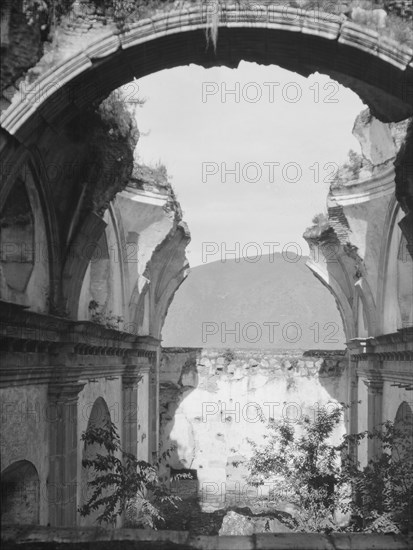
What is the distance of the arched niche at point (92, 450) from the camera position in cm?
1023

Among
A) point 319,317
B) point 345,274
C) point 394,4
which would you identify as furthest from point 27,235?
point 319,317

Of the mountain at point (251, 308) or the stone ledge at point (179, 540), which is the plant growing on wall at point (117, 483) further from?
the mountain at point (251, 308)

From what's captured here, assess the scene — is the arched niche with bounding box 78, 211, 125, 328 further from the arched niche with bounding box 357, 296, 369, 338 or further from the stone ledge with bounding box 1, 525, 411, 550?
the arched niche with bounding box 357, 296, 369, 338

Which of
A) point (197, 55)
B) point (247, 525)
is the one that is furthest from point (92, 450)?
point (197, 55)

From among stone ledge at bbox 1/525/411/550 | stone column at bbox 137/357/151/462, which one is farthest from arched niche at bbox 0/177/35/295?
stone column at bbox 137/357/151/462

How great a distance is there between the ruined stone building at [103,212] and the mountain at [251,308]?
3691 centimetres

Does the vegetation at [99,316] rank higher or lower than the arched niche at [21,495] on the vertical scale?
higher

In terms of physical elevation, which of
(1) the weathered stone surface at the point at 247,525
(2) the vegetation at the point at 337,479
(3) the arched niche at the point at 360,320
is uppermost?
(3) the arched niche at the point at 360,320

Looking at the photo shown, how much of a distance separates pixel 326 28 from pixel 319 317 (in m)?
51.6

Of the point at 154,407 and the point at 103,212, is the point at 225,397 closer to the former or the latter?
the point at 154,407

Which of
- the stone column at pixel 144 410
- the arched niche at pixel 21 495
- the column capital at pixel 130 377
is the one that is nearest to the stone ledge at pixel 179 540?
the arched niche at pixel 21 495

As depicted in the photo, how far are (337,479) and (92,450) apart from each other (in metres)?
4.19

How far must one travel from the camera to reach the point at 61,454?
8594mm

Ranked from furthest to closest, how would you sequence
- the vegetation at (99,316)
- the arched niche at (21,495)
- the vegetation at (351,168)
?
1. the vegetation at (351,168)
2. the vegetation at (99,316)
3. the arched niche at (21,495)
